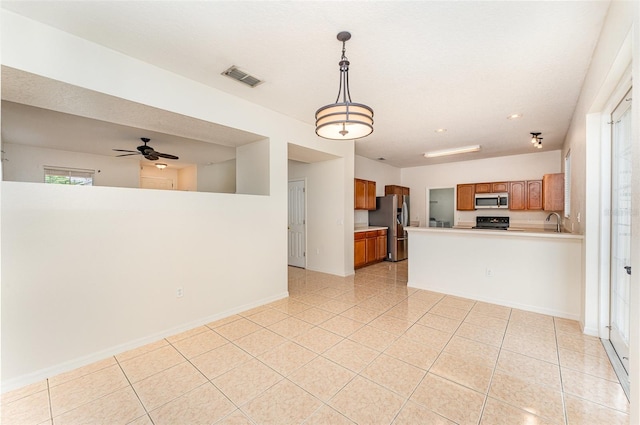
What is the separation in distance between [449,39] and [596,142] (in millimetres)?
1935

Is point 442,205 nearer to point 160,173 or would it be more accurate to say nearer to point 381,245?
point 381,245

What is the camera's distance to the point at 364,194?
21.6 ft

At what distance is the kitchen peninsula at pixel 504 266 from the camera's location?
3332 mm

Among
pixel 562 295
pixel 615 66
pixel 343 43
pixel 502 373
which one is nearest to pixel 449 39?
pixel 343 43

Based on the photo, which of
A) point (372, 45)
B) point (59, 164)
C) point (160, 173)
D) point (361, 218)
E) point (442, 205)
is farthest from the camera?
point (442, 205)

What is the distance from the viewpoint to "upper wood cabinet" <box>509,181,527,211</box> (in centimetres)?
637

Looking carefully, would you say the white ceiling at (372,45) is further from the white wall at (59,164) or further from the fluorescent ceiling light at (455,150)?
the white wall at (59,164)

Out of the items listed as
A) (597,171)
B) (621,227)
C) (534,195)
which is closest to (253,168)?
(597,171)

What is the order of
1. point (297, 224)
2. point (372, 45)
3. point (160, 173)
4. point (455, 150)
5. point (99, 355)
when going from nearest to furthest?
point (372, 45)
point (99, 355)
point (455, 150)
point (297, 224)
point (160, 173)

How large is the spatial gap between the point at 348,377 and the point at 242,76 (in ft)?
10.2

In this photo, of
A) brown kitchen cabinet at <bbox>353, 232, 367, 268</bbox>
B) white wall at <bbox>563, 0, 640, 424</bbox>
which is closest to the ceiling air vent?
white wall at <bbox>563, 0, 640, 424</bbox>

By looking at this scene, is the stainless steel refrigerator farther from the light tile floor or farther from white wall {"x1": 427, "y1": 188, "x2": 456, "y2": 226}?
the light tile floor

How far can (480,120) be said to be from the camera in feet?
13.9

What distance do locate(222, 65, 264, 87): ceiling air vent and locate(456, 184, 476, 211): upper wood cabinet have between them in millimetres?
6276
